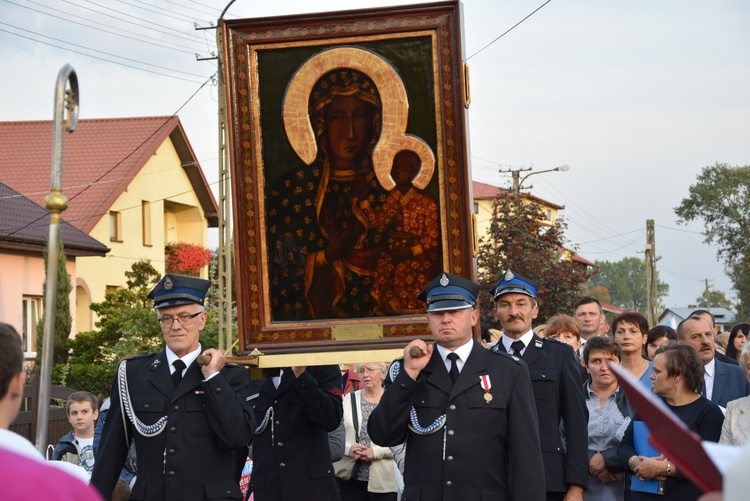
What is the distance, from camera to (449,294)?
612cm

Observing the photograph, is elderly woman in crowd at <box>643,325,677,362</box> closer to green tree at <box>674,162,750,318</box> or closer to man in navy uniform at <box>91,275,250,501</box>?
man in navy uniform at <box>91,275,250,501</box>

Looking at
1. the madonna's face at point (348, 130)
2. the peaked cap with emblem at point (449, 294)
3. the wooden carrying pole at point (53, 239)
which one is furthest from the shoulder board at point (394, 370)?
the wooden carrying pole at point (53, 239)

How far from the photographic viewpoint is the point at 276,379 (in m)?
7.69

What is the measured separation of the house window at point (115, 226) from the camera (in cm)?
3681

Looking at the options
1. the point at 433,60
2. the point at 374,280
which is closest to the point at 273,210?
the point at 374,280

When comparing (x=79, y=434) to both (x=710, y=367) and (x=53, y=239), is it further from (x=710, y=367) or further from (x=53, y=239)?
(x=53, y=239)

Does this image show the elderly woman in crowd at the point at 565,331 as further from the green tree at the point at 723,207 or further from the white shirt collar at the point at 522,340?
the green tree at the point at 723,207

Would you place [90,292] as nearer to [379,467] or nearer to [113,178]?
[113,178]

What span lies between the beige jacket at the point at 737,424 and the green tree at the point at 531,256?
876 inches

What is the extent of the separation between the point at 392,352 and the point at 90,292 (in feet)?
97.2

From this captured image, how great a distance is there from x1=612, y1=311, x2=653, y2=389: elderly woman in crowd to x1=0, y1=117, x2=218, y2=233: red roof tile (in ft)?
90.2

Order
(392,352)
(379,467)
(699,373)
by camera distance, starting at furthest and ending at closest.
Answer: (379,467)
(699,373)
(392,352)

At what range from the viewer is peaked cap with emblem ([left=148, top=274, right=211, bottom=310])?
20.7 ft

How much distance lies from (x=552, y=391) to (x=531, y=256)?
2425 cm
